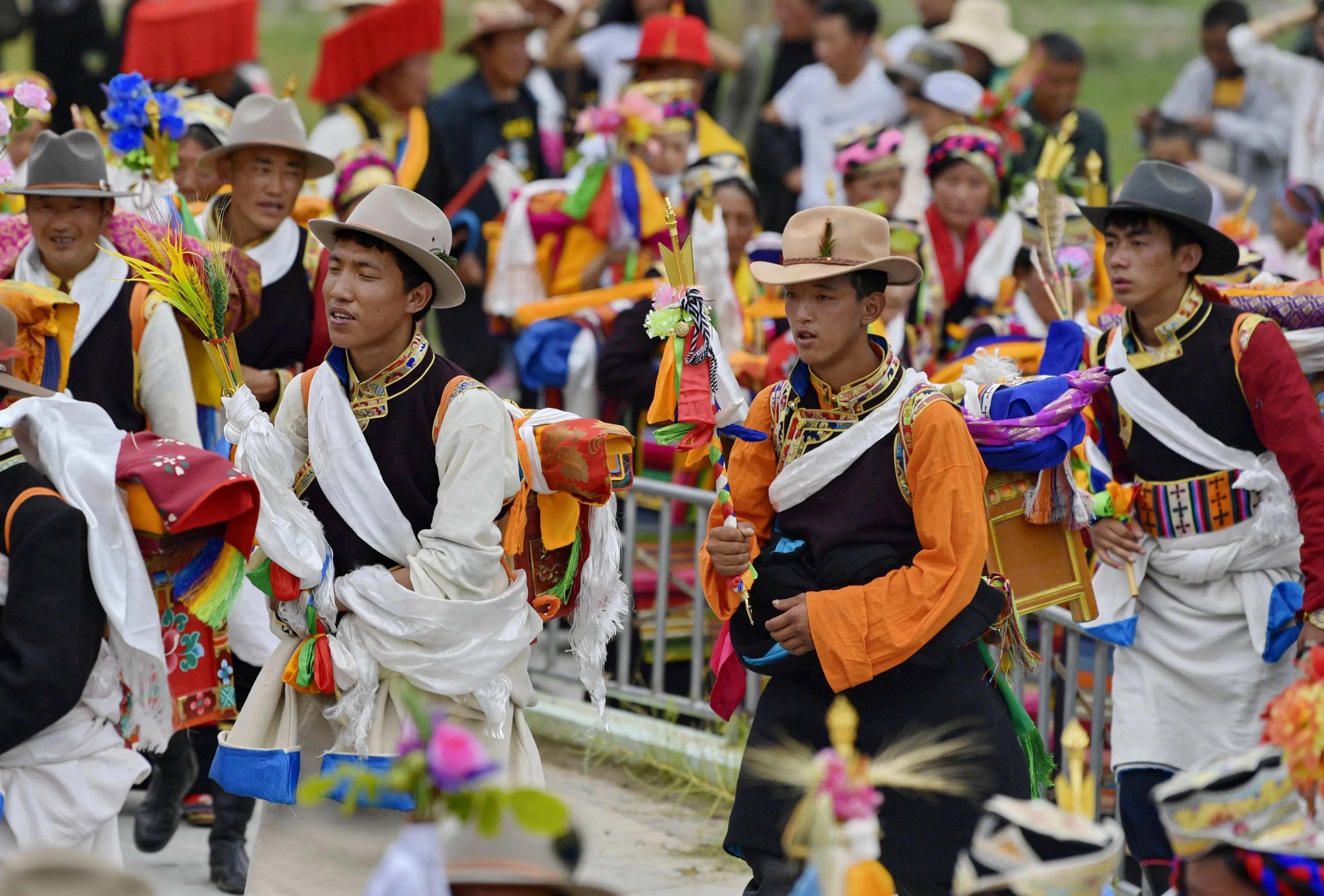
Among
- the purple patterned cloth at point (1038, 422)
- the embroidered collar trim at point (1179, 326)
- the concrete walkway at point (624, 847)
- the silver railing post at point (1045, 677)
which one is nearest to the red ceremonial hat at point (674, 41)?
the concrete walkway at point (624, 847)

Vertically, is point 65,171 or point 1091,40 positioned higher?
point 1091,40

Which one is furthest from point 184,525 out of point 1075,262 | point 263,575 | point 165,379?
point 1075,262

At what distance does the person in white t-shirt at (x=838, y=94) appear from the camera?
10.1 m

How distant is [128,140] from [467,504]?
128 inches

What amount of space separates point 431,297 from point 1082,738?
2.27 m

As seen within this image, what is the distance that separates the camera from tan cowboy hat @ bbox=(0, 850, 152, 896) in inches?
103

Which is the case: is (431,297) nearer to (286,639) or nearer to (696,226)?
(286,639)

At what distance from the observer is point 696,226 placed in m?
8.08

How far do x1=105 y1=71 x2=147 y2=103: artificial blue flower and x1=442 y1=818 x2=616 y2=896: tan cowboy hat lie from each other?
474cm

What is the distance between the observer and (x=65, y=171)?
229 inches

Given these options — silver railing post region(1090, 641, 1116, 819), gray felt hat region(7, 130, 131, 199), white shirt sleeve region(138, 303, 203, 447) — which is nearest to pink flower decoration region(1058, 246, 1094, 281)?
silver railing post region(1090, 641, 1116, 819)

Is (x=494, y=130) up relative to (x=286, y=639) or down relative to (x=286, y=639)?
up

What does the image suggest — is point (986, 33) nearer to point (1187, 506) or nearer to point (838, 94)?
point (838, 94)

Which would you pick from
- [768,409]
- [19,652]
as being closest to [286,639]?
[19,652]
